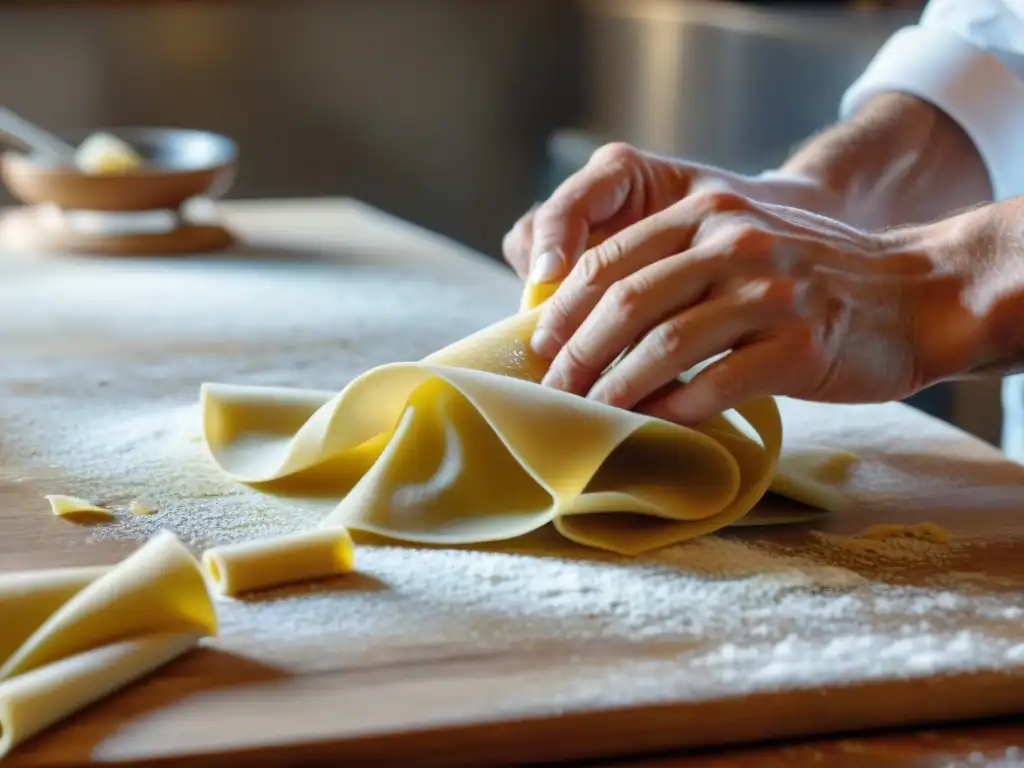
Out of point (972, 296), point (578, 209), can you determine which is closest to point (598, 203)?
point (578, 209)

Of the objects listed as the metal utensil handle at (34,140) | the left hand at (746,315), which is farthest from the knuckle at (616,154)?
the metal utensil handle at (34,140)

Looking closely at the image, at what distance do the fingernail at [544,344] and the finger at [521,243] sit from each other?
0.23 metres

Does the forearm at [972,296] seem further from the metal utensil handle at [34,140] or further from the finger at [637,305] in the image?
the metal utensil handle at [34,140]

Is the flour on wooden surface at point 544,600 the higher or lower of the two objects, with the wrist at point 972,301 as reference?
lower

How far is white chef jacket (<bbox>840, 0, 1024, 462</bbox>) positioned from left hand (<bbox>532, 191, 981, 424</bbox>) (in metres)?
0.60

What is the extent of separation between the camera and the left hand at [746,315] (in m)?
0.84

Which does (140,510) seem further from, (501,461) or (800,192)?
(800,192)

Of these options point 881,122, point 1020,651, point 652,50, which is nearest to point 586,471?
point 1020,651

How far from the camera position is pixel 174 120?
3.46 m

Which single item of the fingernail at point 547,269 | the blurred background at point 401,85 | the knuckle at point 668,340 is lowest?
the blurred background at point 401,85

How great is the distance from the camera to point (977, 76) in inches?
57.8

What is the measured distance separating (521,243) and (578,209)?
0.25 feet

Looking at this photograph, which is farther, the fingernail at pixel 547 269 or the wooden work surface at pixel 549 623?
the fingernail at pixel 547 269

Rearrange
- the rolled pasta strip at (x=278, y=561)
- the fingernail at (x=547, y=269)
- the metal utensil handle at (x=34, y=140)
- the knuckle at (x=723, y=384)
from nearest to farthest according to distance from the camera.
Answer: the rolled pasta strip at (x=278, y=561) → the knuckle at (x=723, y=384) → the fingernail at (x=547, y=269) → the metal utensil handle at (x=34, y=140)
